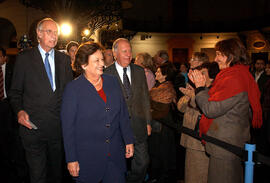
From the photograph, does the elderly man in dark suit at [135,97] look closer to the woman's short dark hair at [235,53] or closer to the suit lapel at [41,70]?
the suit lapel at [41,70]

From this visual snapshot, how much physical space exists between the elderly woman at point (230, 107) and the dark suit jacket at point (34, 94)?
1.56 meters

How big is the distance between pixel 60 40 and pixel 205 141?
446 centimetres

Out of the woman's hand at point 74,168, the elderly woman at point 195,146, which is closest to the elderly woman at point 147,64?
the elderly woman at point 195,146

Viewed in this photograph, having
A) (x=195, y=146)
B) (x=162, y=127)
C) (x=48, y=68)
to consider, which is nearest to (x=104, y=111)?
(x=48, y=68)

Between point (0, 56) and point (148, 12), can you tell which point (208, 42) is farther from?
point (0, 56)

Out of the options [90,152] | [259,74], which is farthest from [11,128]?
[259,74]

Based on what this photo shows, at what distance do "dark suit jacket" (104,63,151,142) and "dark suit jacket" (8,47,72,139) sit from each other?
951mm

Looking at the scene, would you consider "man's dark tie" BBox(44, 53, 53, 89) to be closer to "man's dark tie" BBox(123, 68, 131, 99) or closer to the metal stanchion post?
"man's dark tie" BBox(123, 68, 131, 99)

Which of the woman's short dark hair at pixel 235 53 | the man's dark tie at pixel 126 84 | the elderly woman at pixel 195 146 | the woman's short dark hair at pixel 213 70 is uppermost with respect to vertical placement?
the woman's short dark hair at pixel 235 53

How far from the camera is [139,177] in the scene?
11.2 feet

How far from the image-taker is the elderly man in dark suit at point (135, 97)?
10.7 feet

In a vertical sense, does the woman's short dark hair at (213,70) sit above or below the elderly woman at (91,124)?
above

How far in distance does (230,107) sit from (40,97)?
6.31 feet

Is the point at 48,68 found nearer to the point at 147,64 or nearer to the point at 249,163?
the point at 249,163
